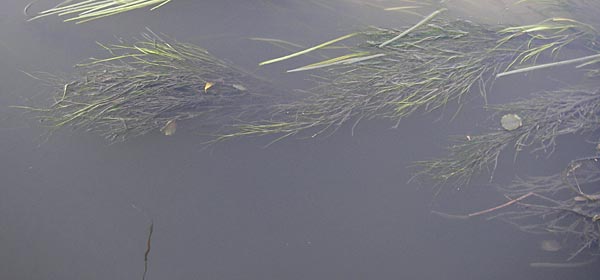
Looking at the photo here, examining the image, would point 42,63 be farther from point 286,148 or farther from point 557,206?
point 557,206

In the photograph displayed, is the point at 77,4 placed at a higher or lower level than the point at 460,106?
higher

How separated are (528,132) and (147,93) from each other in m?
1.75

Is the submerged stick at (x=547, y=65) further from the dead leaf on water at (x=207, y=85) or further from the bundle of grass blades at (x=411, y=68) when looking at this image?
the dead leaf on water at (x=207, y=85)

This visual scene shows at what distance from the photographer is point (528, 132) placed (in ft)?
7.46

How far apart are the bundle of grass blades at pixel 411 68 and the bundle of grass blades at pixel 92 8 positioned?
0.72 metres

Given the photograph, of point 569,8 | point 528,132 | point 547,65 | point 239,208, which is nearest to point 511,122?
point 528,132

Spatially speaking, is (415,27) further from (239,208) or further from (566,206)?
(239,208)

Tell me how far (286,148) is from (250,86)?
1.17 ft

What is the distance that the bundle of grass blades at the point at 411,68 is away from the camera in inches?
→ 90.2

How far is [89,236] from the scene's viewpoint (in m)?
2.03

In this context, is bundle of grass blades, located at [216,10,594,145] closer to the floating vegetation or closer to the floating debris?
the floating debris

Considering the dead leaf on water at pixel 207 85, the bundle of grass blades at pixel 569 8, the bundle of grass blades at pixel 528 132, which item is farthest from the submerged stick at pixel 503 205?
the dead leaf on water at pixel 207 85

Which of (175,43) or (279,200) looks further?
(175,43)

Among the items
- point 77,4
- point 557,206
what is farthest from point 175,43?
point 557,206
